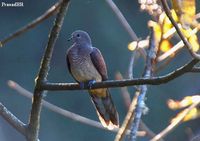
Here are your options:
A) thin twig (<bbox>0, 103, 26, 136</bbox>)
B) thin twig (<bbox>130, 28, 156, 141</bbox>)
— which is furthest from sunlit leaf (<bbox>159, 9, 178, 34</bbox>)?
thin twig (<bbox>0, 103, 26, 136</bbox>)

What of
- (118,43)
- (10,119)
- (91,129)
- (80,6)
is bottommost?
(91,129)

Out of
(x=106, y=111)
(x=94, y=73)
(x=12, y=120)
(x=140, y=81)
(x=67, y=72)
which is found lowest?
(x=67, y=72)

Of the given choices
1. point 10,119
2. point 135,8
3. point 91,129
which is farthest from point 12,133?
point 10,119

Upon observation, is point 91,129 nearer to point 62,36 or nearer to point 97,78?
point 62,36

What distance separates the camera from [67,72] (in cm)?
638

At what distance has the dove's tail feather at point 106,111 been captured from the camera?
12.0 feet

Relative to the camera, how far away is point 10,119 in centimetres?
271

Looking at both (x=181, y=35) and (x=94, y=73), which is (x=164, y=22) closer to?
(x=181, y=35)

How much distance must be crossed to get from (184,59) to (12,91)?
1580mm

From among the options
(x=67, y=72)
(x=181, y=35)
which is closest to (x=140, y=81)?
(x=181, y=35)

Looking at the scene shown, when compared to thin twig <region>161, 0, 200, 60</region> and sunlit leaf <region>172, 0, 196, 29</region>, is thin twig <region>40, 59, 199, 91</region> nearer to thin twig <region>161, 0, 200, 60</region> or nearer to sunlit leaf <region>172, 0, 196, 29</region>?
thin twig <region>161, 0, 200, 60</region>

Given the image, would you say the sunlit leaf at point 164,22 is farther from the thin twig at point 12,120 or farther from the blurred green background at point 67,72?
the blurred green background at point 67,72

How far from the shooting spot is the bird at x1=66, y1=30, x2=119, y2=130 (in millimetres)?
3699

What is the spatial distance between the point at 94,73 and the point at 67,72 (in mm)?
2465
